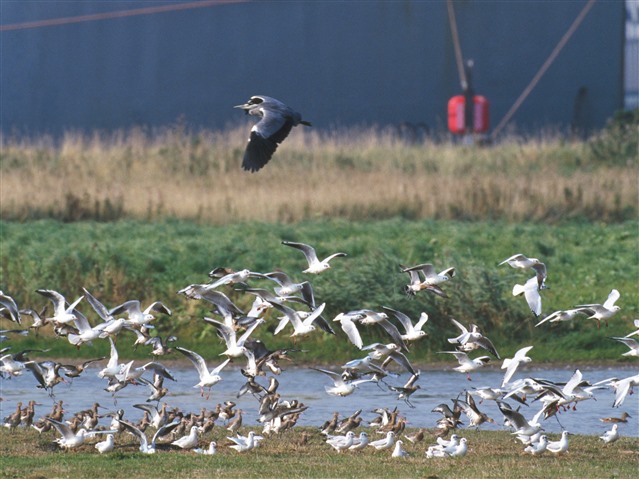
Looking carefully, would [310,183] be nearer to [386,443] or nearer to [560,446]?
[386,443]

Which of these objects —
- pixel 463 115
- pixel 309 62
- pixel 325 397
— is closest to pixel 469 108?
pixel 463 115

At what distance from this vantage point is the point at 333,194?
26062 mm

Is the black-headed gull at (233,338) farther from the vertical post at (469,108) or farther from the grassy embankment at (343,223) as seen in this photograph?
the vertical post at (469,108)

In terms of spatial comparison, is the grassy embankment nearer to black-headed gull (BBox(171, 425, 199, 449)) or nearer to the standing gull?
the standing gull

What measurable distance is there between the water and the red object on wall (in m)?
19.5

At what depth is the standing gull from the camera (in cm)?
1294

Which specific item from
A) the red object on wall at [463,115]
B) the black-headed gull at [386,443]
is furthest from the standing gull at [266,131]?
the red object on wall at [463,115]

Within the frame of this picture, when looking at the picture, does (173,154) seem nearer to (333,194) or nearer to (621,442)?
(333,194)

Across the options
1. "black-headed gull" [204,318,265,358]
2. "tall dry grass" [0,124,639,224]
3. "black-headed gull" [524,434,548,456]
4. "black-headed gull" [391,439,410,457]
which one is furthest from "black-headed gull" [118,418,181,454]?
"tall dry grass" [0,124,639,224]

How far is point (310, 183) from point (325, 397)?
1146cm

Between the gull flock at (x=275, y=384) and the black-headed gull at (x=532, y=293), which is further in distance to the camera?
the black-headed gull at (x=532, y=293)

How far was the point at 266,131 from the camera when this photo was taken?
42.8ft

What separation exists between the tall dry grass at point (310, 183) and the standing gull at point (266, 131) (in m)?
11.6

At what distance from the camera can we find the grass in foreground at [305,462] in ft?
34.9
